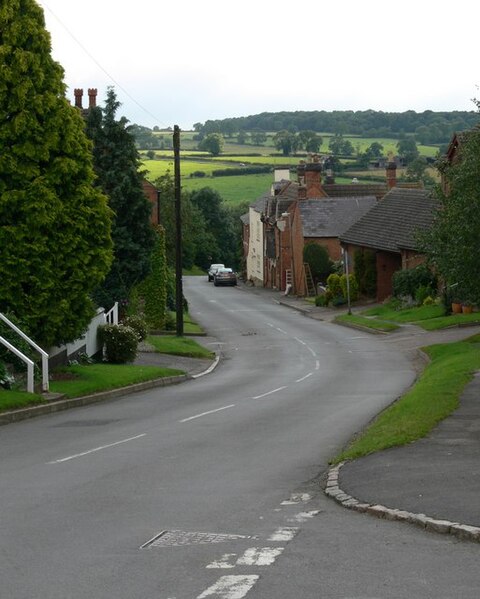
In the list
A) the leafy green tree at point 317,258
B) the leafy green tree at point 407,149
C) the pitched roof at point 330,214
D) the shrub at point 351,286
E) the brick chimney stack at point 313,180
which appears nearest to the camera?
the shrub at point 351,286

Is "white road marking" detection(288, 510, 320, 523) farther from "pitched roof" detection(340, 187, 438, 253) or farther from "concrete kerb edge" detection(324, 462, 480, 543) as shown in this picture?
"pitched roof" detection(340, 187, 438, 253)

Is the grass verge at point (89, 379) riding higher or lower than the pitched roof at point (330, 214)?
lower

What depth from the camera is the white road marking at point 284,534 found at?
10.7 m

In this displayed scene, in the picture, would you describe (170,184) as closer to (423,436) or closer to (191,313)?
(191,313)

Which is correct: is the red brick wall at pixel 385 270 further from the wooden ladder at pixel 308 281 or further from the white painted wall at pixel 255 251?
the white painted wall at pixel 255 251

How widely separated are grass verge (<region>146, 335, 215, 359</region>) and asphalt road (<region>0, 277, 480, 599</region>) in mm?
15368

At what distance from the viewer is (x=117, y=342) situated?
34906mm

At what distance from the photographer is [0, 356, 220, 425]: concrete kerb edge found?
2281 centimetres

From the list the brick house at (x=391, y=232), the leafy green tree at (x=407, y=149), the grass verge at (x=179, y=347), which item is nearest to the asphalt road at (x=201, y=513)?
the grass verge at (x=179, y=347)

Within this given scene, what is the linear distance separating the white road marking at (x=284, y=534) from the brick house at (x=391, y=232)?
50909 millimetres

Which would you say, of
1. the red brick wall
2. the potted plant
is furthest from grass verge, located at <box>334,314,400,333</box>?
the red brick wall

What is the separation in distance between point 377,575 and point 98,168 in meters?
41.1

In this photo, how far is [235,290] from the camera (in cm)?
9975

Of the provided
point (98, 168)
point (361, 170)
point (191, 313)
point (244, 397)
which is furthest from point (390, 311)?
point (361, 170)
